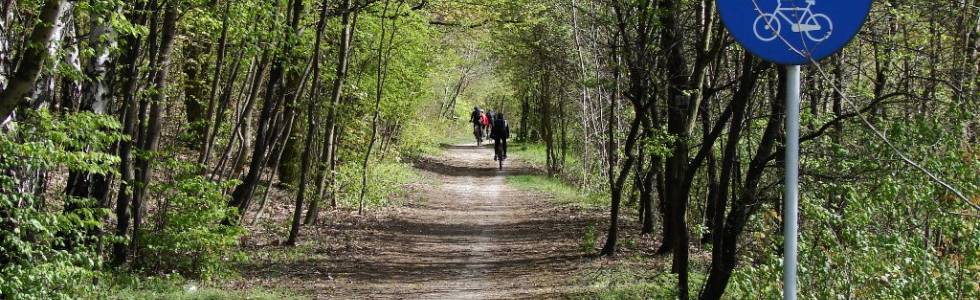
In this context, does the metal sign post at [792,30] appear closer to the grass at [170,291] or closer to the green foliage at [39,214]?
the green foliage at [39,214]

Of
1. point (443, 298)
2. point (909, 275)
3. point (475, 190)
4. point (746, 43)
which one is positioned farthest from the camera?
A: point (475, 190)

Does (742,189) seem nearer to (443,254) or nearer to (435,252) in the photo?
(443,254)

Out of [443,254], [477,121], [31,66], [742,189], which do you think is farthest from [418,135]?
[31,66]

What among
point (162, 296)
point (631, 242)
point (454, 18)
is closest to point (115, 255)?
point (162, 296)

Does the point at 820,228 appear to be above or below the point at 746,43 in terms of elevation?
below

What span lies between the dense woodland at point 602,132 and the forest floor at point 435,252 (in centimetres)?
62

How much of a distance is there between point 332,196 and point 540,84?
9.36 m

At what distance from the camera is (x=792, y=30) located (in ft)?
10.6

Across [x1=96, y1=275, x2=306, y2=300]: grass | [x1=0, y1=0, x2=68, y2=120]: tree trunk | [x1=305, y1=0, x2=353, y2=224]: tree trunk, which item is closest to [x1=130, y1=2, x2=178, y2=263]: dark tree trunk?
[x1=96, y1=275, x2=306, y2=300]: grass

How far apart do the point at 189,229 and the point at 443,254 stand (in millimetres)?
5195

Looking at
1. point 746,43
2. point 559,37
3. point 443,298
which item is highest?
point 559,37

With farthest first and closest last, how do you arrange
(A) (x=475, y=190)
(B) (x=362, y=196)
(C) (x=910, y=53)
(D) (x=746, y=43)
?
(A) (x=475, y=190), (B) (x=362, y=196), (C) (x=910, y=53), (D) (x=746, y=43)

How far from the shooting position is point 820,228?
6367mm

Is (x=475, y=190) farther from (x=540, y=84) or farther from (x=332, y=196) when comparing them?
(x=332, y=196)
